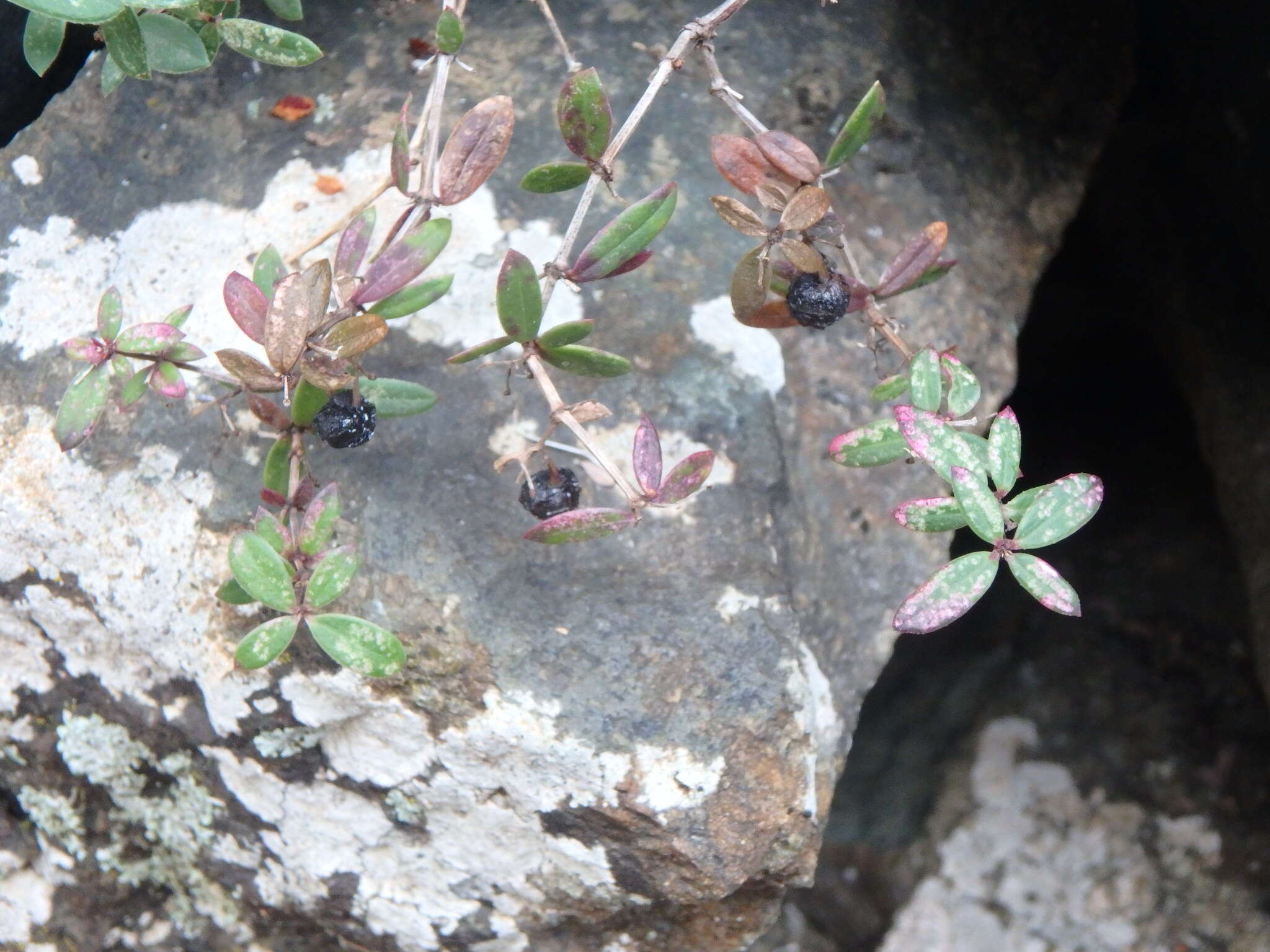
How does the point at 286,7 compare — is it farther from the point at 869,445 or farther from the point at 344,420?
the point at 869,445

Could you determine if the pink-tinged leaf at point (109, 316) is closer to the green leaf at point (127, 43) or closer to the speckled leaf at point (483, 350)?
the green leaf at point (127, 43)

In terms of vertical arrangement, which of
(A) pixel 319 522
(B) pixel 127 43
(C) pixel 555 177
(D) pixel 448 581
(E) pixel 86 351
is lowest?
(D) pixel 448 581

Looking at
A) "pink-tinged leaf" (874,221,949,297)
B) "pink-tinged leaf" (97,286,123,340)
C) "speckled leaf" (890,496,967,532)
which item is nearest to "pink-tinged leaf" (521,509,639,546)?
"speckled leaf" (890,496,967,532)

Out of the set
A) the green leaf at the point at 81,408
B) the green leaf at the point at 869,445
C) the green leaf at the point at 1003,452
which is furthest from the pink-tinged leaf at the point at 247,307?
the green leaf at the point at 1003,452

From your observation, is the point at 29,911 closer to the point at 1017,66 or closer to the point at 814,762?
the point at 814,762

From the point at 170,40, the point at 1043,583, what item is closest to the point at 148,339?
the point at 170,40

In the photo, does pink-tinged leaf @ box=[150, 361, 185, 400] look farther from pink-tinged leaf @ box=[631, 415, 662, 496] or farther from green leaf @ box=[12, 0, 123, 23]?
pink-tinged leaf @ box=[631, 415, 662, 496]

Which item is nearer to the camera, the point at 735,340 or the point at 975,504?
the point at 975,504
